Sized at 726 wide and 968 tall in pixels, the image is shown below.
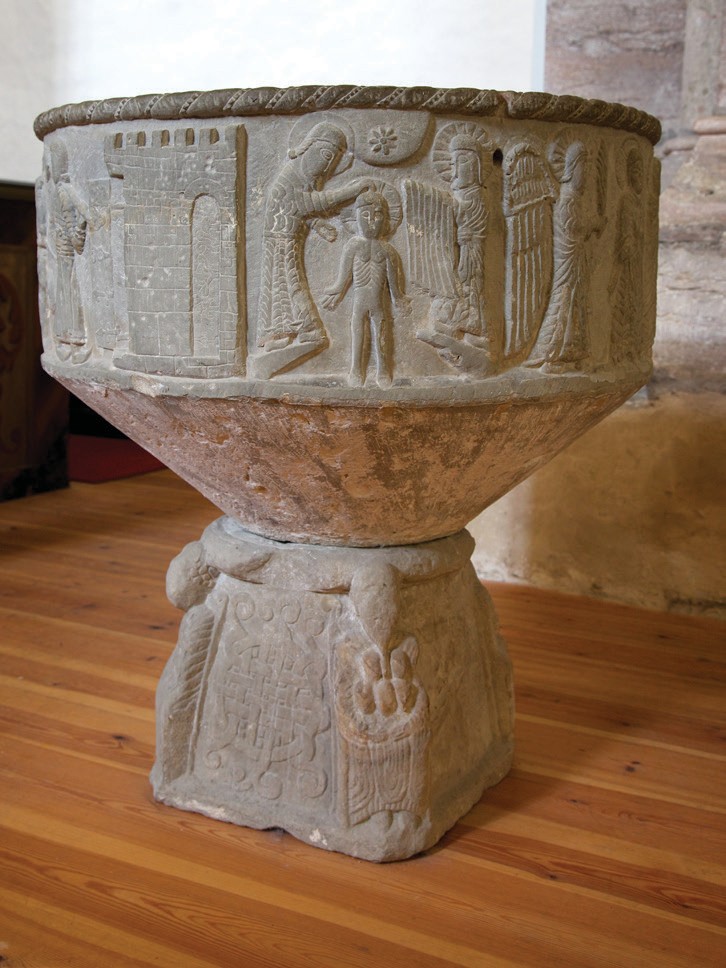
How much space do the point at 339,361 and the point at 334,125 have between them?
35 cm

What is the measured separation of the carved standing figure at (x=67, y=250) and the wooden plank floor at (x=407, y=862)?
35.8 inches

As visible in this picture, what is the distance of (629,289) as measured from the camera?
1.82 metres

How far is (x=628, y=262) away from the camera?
5.91ft

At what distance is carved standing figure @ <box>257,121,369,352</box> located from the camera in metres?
1.51

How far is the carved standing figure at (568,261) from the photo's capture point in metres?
1.64

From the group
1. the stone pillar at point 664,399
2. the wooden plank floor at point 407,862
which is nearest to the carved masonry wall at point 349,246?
the wooden plank floor at point 407,862

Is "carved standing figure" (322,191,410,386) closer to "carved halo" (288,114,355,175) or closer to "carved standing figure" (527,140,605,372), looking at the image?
"carved halo" (288,114,355,175)

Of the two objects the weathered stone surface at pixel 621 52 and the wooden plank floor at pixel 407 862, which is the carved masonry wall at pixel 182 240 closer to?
the wooden plank floor at pixel 407 862

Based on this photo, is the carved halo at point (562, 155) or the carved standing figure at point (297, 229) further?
the carved halo at point (562, 155)

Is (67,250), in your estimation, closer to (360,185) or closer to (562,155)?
(360,185)

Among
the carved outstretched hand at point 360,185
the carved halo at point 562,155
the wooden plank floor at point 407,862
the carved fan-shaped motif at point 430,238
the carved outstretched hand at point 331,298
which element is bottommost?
the wooden plank floor at point 407,862

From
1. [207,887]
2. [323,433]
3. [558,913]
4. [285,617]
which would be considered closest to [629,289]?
[323,433]

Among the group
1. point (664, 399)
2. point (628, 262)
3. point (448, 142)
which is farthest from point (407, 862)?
point (664, 399)

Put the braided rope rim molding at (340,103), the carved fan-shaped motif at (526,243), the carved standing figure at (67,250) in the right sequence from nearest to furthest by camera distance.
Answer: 1. the braided rope rim molding at (340,103)
2. the carved fan-shaped motif at (526,243)
3. the carved standing figure at (67,250)
